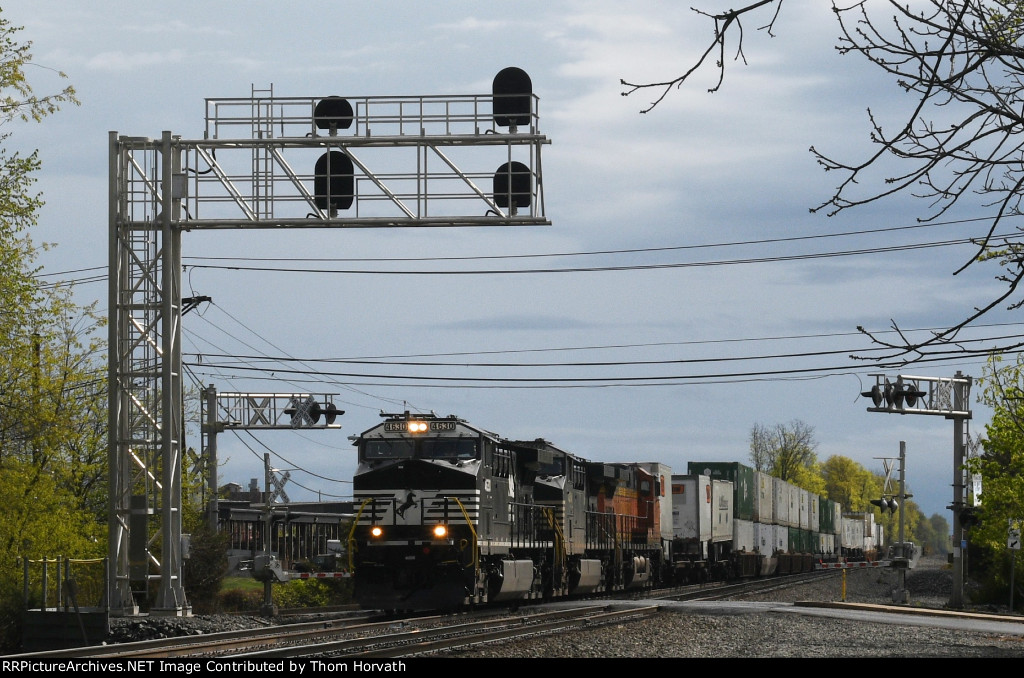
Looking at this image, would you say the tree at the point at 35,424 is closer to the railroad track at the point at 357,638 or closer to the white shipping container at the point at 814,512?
the railroad track at the point at 357,638

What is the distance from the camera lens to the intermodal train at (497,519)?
2494 centimetres

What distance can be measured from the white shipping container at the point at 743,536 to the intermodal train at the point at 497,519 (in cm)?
614

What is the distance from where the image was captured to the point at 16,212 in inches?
1098

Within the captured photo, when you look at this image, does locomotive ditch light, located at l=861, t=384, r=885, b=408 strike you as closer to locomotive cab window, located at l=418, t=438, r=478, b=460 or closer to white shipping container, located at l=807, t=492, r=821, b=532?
locomotive cab window, located at l=418, t=438, r=478, b=460

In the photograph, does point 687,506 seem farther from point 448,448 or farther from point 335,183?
point 335,183

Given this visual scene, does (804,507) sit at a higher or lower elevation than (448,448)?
lower

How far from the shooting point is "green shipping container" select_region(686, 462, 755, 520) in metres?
51.0

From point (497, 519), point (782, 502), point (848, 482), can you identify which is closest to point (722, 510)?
point (782, 502)

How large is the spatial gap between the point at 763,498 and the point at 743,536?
559 cm

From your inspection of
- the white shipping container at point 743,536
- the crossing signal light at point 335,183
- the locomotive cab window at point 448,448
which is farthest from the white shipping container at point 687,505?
the crossing signal light at point 335,183

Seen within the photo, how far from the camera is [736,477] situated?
51156 mm

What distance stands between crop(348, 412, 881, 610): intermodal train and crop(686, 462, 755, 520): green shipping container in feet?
18.7

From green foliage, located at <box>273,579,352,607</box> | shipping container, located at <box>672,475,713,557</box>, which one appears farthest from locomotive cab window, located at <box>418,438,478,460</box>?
shipping container, located at <box>672,475,713,557</box>
